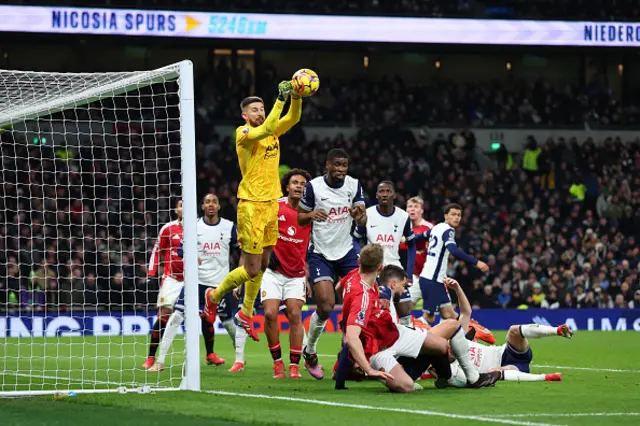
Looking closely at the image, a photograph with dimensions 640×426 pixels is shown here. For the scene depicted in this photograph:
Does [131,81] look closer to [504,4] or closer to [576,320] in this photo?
[576,320]

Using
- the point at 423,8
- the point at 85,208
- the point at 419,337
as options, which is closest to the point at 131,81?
the point at 419,337

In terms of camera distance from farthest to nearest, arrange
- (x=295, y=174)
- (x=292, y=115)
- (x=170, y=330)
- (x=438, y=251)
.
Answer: (x=438, y=251) → (x=170, y=330) → (x=295, y=174) → (x=292, y=115)

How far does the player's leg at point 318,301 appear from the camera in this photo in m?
11.2

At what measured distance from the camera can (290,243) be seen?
12.0 meters

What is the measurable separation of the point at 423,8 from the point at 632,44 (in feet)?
20.3

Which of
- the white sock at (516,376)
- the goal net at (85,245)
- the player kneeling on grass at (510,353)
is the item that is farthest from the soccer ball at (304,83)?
the white sock at (516,376)

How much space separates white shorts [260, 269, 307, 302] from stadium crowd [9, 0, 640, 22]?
1719 cm

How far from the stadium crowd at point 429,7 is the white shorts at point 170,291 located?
15.2 meters

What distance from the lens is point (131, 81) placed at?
33.6 feet

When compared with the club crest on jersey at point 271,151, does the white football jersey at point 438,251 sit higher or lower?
lower

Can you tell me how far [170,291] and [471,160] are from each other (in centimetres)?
2025

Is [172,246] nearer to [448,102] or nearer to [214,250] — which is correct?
[214,250]

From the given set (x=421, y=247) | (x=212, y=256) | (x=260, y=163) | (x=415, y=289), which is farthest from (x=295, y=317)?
(x=415, y=289)

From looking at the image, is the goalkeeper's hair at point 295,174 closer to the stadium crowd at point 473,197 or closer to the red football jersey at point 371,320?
the red football jersey at point 371,320
